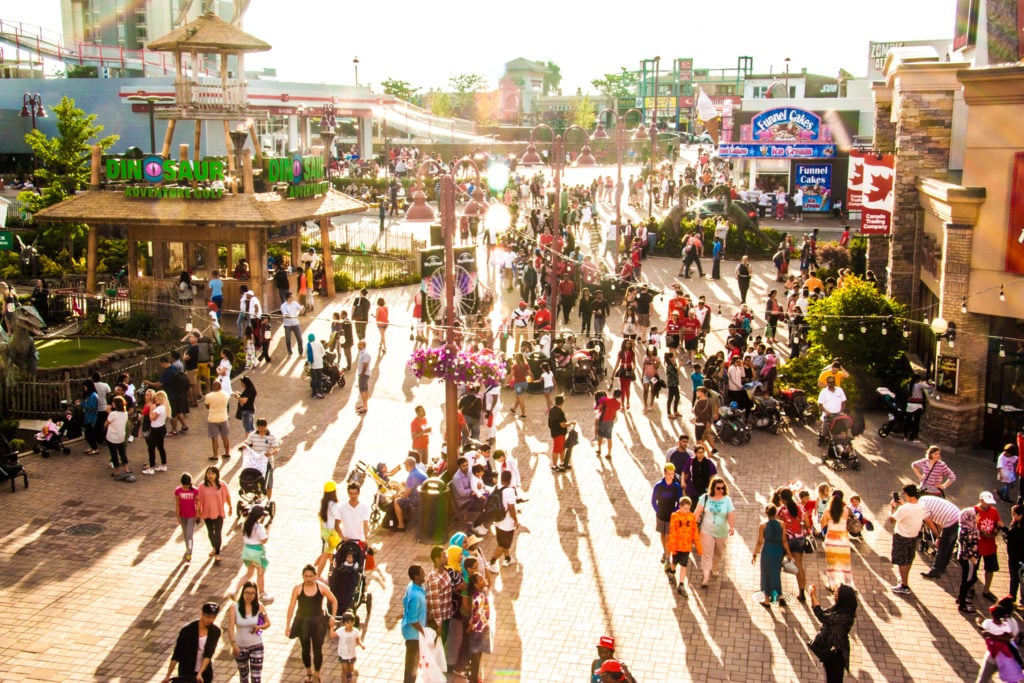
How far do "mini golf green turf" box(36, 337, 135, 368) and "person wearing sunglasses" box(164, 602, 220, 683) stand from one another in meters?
14.0

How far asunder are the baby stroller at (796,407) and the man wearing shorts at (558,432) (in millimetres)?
4964

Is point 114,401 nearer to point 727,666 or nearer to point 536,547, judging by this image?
point 536,547

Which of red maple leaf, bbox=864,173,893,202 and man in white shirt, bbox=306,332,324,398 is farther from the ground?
red maple leaf, bbox=864,173,893,202

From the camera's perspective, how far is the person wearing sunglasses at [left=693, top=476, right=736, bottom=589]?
13.5m

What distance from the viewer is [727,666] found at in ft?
38.2

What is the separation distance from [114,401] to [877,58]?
2431 inches

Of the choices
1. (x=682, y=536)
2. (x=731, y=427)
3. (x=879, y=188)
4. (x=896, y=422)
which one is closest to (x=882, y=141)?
(x=879, y=188)

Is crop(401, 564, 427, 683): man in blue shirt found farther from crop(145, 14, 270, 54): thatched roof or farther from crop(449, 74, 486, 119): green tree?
crop(449, 74, 486, 119): green tree

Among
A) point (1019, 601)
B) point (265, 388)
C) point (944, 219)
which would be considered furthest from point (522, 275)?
point (1019, 601)

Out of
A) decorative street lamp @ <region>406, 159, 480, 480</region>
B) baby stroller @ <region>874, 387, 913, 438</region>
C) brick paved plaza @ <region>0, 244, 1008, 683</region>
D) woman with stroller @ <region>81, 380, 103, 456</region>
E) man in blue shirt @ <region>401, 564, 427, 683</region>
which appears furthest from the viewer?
baby stroller @ <region>874, 387, 913, 438</region>

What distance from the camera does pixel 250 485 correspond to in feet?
51.6

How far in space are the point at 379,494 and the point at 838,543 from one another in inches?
262

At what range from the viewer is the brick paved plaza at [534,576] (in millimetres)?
11844

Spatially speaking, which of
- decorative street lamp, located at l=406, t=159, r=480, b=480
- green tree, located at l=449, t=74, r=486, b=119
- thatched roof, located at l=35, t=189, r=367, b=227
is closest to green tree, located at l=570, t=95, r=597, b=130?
green tree, located at l=449, t=74, r=486, b=119
